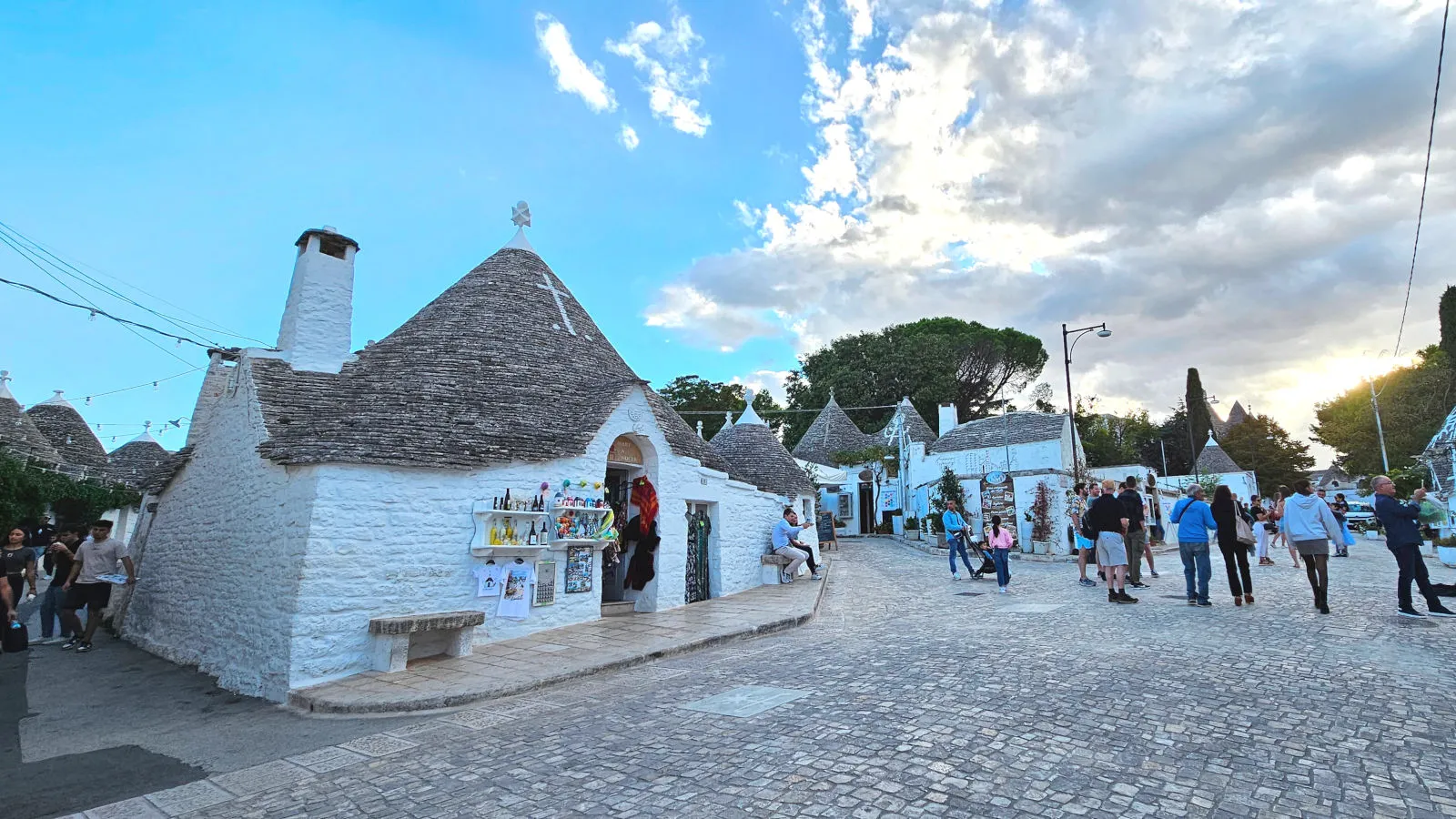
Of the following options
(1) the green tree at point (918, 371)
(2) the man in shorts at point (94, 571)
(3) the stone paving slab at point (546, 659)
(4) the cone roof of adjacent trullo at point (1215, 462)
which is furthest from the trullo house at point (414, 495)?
(4) the cone roof of adjacent trullo at point (1215, 462)

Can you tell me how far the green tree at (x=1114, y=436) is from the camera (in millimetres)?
46219

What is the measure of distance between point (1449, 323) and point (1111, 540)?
121ft

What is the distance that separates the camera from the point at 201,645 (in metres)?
8.91

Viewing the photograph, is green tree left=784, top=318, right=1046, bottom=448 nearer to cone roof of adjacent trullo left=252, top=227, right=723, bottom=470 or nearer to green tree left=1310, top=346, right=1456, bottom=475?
green tree left=1310, top=346, right=1456, bottom=475

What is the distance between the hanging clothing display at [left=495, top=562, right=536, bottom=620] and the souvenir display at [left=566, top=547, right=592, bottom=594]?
28.8 inches

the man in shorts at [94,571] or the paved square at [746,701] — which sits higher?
the man in shorts at [94,571]

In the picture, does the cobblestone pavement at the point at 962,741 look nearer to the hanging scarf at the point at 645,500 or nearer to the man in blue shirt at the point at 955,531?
the hanging scarf at the point at 645,500

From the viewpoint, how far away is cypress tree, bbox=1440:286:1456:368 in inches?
1256

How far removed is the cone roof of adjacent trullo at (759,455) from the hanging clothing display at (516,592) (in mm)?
10136

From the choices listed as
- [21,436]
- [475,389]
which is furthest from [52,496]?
[475,389]

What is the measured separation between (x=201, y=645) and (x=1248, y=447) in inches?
2255

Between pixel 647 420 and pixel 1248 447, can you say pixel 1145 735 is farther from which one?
pixel 1248 447

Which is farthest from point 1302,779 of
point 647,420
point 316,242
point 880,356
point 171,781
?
point 880,356

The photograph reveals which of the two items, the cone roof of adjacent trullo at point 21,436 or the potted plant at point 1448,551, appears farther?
the cone roof of adjacent trullo at point 21,436
